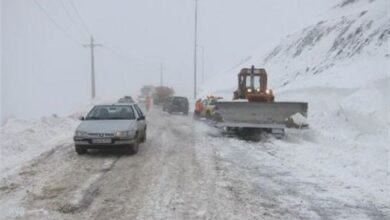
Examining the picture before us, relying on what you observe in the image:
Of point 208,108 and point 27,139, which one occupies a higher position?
point 208,108

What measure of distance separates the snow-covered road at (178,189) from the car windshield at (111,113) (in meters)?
1.52

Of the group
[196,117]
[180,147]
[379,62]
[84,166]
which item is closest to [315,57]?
[196,117]

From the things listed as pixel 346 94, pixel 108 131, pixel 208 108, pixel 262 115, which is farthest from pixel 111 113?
pixel 208 108

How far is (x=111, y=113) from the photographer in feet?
53.4

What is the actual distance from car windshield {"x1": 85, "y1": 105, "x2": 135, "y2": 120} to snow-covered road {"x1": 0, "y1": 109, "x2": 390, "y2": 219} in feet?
5.00

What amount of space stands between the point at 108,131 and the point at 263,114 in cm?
822

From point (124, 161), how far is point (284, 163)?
4.21 metres

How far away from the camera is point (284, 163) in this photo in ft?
43.9

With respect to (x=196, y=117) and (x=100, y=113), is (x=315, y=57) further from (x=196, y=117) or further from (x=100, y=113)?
(x=100, y=113)

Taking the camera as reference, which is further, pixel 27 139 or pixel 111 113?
pixel 27 139

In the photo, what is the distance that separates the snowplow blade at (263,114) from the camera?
2059 centimetres

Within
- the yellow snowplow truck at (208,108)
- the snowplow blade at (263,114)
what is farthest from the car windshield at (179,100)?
the snowplow blade at (263,114)

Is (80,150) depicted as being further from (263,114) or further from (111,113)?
(263,114)

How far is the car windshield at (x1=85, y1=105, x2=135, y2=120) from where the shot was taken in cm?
1606
